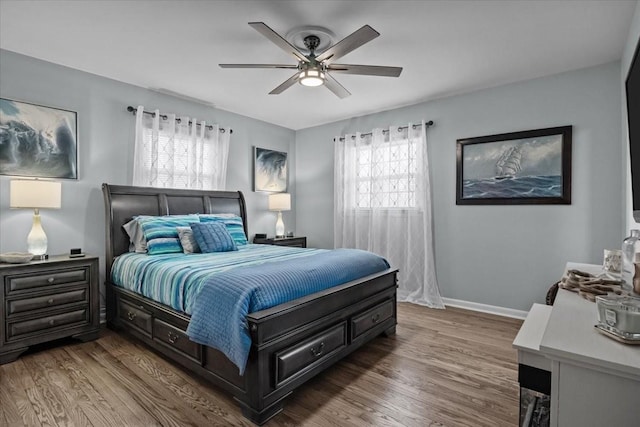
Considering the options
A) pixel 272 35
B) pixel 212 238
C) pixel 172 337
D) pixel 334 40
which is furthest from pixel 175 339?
pixel 334 40

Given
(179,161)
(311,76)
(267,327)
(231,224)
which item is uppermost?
(311,76)

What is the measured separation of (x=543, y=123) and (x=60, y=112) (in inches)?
196

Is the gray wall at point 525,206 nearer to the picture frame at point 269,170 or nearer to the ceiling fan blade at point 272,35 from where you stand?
the picture frame at point 269,170

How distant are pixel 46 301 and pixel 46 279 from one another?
0.19 meters

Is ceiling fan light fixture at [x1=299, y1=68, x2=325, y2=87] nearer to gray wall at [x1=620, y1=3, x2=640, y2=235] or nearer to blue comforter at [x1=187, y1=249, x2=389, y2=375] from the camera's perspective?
blue comforter at [x1=187, y1=249, x2=389, y2=375]

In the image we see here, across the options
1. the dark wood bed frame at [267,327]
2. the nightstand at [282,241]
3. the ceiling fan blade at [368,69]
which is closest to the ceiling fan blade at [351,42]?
the ceiling fan blade at [368,69]

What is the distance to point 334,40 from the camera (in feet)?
8.98

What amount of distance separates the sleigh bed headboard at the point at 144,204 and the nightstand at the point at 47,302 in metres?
0.37

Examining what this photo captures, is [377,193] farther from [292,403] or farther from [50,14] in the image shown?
[50,14]

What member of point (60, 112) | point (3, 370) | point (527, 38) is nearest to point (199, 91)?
point (60, 112)

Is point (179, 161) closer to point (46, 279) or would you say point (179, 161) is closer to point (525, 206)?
point (46, 279)

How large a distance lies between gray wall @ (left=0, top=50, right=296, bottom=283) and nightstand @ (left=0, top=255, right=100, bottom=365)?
1.32ft

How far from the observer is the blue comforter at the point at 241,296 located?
1.82m

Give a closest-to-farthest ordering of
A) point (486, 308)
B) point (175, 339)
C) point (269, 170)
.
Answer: point (175, 339) < point (486, 308) < point (269, 170)
